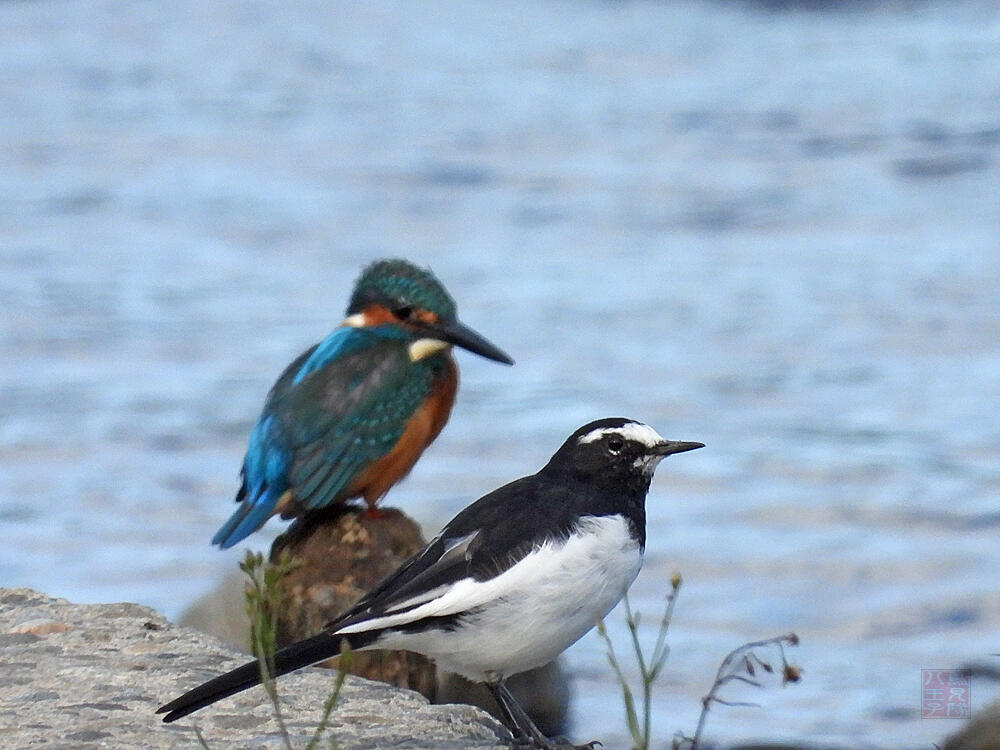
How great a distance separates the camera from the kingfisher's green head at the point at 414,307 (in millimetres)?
6609

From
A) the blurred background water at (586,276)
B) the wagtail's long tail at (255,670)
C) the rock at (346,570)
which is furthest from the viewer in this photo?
the blurred background water at (586,276)

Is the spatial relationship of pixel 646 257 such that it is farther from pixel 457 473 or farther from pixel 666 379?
pixel 457 473

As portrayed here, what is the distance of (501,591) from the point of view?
15.6 feet

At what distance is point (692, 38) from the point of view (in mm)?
20859

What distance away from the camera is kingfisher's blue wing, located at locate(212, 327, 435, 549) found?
6418 millimetres

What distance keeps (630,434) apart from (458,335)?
142cm

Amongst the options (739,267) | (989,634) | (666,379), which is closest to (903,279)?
Result: (739,267)

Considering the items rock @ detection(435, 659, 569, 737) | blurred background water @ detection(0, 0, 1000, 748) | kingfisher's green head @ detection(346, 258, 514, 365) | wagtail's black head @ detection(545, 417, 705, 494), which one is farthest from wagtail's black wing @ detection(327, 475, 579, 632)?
blurred background water @ detection(0, 0, 1000, 748)

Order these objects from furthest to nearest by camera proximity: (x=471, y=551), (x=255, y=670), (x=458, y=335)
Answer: (x=458, y=335)
(x=471, y=551)
(x=255, y=670)

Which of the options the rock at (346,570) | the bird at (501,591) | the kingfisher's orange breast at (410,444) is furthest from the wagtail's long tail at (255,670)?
the kingfisher's orange breast at (410,444)

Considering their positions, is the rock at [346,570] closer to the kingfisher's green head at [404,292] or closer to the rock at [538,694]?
the rock at [538,694]

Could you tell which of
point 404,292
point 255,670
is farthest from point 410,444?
point 255,670

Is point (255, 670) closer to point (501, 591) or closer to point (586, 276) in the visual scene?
point (501, 591)

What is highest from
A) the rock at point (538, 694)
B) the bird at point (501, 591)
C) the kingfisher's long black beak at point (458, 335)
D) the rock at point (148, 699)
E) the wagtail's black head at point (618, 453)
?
the kingfisher's long black beak at point (458, 335)
